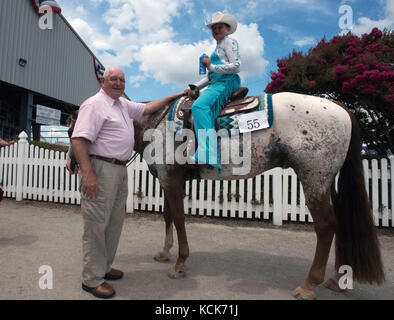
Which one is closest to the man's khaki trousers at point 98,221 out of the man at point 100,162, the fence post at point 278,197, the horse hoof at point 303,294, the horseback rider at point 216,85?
the man at point 100,162

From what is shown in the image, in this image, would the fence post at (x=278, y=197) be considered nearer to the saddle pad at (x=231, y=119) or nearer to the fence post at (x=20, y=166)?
the saddle pad at (x=231, y=119)

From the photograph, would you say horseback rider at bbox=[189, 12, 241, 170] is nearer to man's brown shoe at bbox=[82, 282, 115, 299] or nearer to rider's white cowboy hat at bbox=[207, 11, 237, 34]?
rider's white cowboy hat at bbox=[207, 11, 237, 34]

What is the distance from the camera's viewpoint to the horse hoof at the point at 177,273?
2633mm

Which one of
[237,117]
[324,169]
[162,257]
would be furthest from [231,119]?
[162,257]

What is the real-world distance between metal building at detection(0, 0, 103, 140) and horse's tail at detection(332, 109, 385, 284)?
10.8 meters

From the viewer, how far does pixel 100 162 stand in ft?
7.60

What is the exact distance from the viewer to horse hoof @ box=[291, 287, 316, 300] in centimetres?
227

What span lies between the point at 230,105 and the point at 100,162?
1.45m

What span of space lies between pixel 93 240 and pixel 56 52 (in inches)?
624

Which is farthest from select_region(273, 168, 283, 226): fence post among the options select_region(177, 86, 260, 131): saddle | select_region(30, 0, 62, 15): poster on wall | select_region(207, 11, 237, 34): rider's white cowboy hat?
select_region(30, 0, 62, 15): poster on wall

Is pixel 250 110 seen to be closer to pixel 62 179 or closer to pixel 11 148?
pixel 62 179

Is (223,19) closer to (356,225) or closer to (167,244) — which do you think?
(356,225)
